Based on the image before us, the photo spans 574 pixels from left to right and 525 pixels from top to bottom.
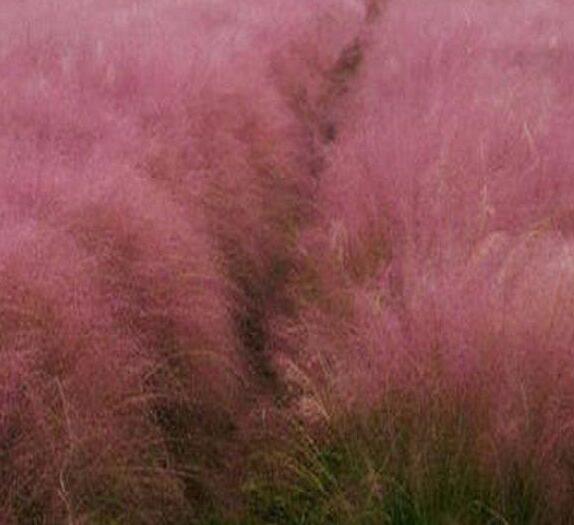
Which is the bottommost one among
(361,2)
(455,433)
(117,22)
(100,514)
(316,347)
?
(361,2)

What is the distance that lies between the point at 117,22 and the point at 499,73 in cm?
332

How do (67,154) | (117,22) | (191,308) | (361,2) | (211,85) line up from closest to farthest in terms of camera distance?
(191,308) < (67,154) < (211,85) < (117,22) < (361,2)

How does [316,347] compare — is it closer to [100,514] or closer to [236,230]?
[100,514]

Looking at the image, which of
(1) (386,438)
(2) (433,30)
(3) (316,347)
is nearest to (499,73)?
(2) (433,30)

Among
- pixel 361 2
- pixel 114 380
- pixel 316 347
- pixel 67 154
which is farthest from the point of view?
pixel 361 2

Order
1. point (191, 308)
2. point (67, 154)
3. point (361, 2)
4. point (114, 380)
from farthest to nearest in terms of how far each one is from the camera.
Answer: point (361, 2)
point (67, 154)
point (191, 308)
point (114, 380)

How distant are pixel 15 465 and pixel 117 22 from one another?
5.65 metres

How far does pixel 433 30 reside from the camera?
9.91 meters

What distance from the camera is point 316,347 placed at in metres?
3.62

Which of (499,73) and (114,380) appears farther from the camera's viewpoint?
(499,73)

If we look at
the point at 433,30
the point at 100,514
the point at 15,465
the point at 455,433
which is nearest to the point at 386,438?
the point at 455,433

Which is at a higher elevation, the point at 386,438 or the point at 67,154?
the point at 386,438

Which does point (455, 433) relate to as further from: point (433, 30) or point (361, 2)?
point (361, 2)

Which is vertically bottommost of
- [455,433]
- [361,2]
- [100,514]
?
[361,2]
